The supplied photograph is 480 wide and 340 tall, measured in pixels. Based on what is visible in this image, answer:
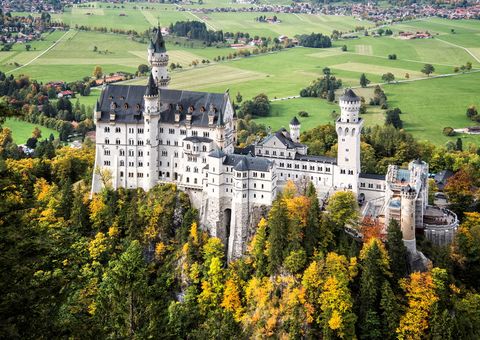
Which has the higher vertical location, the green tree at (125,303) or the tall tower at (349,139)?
the tall tower at (349,139)

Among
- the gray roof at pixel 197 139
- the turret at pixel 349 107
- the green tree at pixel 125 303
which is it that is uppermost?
Result: the turret at pixel 349 107

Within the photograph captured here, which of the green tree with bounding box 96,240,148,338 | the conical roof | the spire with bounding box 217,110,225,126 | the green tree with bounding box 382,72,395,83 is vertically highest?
the spire with bounding box 217,110,225,126

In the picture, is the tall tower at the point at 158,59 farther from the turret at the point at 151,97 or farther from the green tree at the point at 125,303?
the green tree at the point at 125,303

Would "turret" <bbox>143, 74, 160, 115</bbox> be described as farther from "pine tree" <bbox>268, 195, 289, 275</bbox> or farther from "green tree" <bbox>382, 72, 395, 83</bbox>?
"green tree" <bbox>382, 72, 395, 83</bbox>

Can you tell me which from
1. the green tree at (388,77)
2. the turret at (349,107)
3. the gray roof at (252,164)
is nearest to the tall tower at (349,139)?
the turret at (349,107)

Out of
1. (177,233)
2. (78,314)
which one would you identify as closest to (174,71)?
(177,233)

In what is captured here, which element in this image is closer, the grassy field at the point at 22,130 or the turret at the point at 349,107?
the turret at the point at 349,107

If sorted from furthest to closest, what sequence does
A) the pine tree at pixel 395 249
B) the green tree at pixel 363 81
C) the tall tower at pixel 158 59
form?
the green tree at pixel 363 81 → the tall tower at pixel 158 59 → the pine tree at pixel 395 249

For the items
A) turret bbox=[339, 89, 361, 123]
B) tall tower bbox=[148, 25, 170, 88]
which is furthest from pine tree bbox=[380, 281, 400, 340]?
tall tower bbox=[148, 25, 170, 88]

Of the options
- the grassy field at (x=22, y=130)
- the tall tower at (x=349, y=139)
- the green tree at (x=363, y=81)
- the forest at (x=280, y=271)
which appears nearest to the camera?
the forest at (x=280, y=271)
